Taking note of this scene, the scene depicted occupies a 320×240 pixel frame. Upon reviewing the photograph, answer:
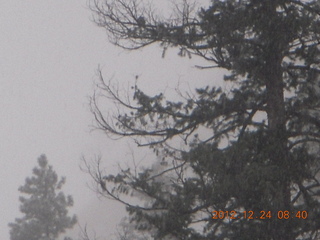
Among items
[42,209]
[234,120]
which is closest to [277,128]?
[234,120]

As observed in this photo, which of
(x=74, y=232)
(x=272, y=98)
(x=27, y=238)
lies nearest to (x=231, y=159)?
(x=272, y=98)

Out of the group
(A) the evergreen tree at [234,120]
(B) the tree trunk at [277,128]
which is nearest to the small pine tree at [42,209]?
(A) the evergreen tree at [234,120]

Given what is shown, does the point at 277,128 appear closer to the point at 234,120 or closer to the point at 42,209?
the point at 234,120

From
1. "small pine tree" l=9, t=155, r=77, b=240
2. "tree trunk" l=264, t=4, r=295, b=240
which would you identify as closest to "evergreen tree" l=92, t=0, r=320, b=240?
"tree trunk" l=264, t=4, r=295, b=240

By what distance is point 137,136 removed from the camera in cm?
904

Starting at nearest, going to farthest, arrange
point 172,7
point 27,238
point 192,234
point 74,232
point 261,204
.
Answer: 1. point 261,204
2. point 192,234
3. point 172,7
4. point 27,238
5. point 74,232

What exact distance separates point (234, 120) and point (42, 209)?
1954 centimetres

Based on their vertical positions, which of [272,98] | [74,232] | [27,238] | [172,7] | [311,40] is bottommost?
[272,98]

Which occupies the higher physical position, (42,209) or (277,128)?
(42,209)

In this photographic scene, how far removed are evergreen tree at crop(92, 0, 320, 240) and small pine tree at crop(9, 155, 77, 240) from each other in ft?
61.7

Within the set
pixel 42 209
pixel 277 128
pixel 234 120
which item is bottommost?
pixel 277 128

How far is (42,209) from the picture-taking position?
A: 86.4 ft

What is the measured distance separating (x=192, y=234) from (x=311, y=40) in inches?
148

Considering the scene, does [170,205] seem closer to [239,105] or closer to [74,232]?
[239,105]
